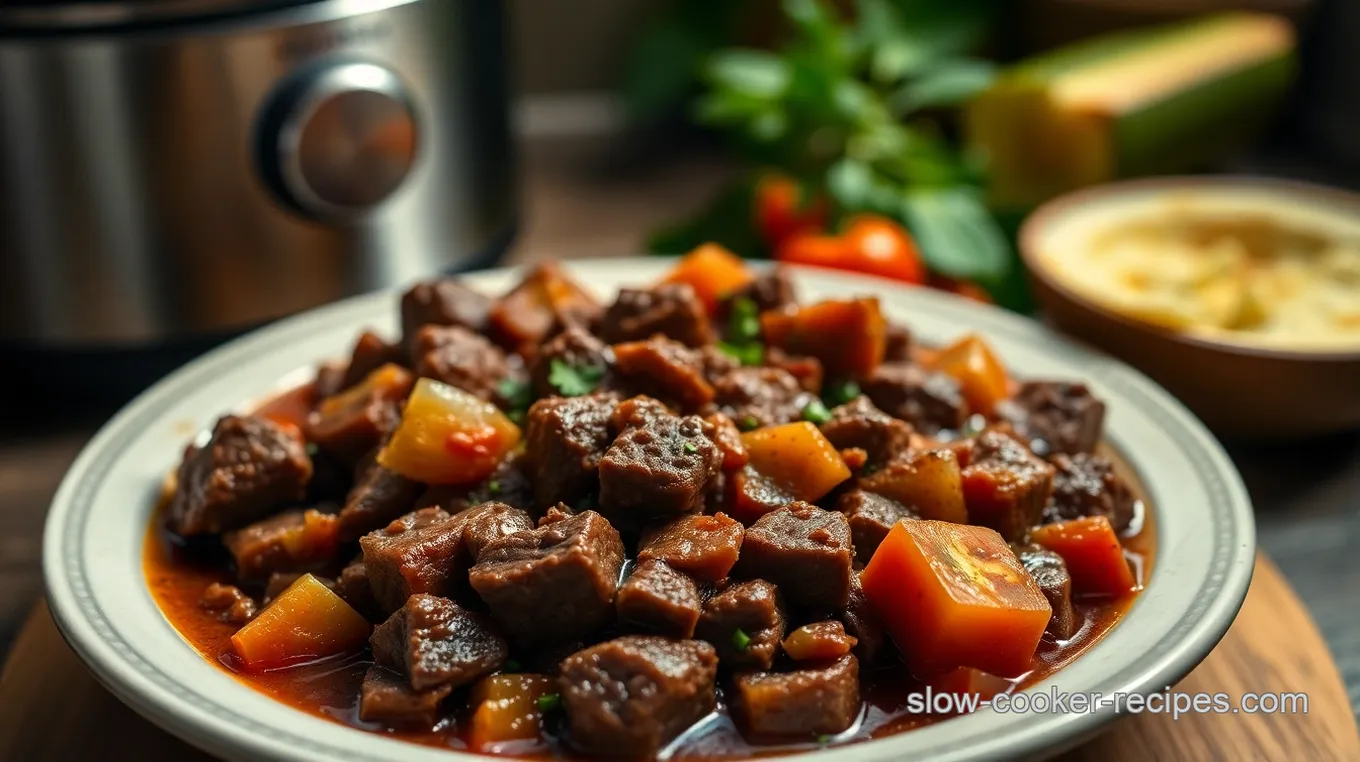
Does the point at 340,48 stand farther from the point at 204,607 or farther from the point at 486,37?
the point at 204,607

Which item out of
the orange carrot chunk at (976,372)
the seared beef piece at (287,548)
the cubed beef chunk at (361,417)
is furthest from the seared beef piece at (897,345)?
the seared beef piece at (287,548)

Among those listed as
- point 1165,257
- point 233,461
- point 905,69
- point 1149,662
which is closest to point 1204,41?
point 905,69

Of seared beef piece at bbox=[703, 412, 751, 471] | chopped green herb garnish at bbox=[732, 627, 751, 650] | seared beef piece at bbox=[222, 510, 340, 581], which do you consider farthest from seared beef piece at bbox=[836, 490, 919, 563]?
seared beef piece at bbox=[222, 510, 340, 581]

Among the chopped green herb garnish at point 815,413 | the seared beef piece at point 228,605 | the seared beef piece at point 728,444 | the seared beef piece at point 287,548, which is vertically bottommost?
the seared beef piece at point 228,605

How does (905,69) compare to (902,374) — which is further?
(905,69)

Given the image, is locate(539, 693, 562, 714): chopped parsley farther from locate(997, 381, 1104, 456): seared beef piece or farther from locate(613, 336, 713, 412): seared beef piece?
locate(997, 381, 1104, 456): seared beef piece

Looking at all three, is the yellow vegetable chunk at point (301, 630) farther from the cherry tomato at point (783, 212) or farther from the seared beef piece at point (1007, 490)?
the cherry tomato at point (783, 212)
